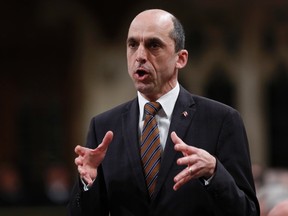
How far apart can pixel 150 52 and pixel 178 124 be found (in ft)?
0.88

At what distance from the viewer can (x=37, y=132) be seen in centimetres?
1316

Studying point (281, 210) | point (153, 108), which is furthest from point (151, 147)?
point (281, 210)

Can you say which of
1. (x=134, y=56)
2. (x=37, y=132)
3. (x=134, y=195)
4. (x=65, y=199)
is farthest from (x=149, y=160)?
(x=37, y=132)

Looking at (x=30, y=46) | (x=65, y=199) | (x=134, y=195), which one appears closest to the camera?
(x=134, y=195)

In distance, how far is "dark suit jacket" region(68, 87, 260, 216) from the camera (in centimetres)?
325

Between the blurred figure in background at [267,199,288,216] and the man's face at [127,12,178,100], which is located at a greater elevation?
the man's face at [127,12,178,100]

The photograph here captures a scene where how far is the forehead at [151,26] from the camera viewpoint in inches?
131

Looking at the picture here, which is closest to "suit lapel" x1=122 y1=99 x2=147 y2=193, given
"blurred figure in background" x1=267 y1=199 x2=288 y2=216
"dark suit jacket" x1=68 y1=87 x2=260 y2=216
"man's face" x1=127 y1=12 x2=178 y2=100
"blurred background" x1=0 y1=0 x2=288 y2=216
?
"dark suit jacket" x1=68 y1=87 x2=260 y2=216

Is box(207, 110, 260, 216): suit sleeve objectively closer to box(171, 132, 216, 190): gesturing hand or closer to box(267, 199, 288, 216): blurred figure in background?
box(171, 132, 216, 190): gesturing hand

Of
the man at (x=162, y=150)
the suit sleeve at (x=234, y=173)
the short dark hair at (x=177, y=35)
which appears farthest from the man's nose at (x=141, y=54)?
the suit sleeve at (x=234, y=173)

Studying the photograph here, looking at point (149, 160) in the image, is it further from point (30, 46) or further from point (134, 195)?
point (30, 46)

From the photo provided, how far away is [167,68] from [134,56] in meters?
0.13

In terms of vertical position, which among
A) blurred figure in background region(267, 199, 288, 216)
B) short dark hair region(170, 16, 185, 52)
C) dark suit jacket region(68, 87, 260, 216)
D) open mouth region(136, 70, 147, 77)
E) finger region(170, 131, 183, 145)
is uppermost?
short dark hair region(170, 16, 185, 52)

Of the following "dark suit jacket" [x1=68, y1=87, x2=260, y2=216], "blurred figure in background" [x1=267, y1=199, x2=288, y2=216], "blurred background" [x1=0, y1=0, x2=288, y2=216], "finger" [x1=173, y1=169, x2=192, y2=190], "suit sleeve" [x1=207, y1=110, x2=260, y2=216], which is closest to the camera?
"finger" [x1=173, y1=169, x2=192, y2=190]
